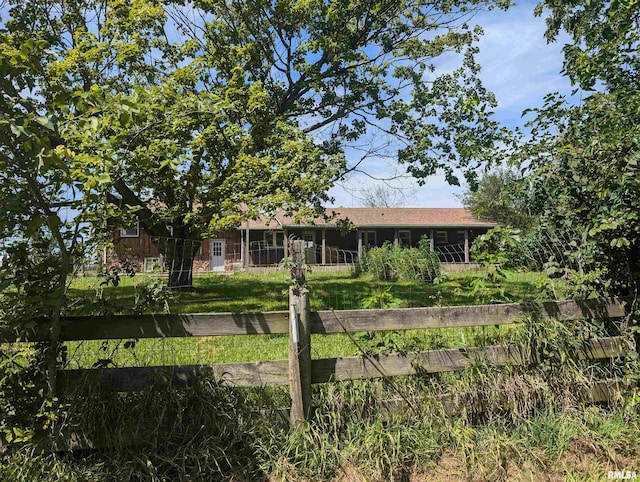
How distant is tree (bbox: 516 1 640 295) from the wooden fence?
0.86 m

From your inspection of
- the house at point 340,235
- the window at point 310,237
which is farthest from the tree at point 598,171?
the window at point 310,237

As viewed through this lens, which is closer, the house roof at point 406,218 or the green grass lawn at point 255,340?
the green grass lawn at point 255,340

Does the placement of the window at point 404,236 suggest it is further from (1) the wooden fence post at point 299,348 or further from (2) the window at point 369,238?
(1) the wooden fence post at point 299,348

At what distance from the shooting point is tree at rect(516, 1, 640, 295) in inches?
152

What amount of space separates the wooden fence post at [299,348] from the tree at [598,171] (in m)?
2.69

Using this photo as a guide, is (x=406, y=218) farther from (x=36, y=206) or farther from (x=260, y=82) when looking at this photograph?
(x=36, y=206)

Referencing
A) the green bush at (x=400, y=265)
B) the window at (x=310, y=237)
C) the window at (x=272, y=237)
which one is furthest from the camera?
the window at (x=310, y=237)

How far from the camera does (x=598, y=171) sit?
406 cm

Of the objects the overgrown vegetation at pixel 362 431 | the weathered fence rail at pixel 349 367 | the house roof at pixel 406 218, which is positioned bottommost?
the overgrown vegetation at pixel 362 431

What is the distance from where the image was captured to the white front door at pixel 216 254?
28156 millimetres

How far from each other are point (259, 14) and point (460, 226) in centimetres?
1960

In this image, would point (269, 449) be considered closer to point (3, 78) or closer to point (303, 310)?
point (303, 310)

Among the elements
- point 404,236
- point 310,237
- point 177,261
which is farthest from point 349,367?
point 404,236

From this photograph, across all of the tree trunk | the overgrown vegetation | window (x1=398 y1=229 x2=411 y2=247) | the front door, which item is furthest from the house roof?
the overgrown vegetation
